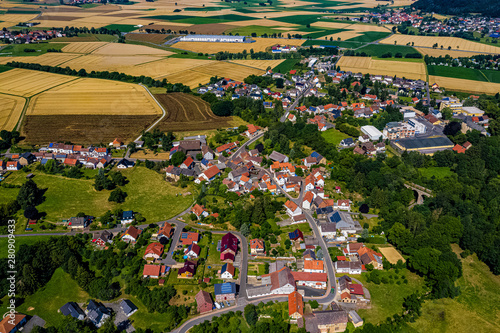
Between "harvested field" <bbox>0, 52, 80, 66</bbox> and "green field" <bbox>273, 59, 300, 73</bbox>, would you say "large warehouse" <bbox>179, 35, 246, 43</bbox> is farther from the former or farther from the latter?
"harvested field" <bbox>0, 52, 80, 66</bbox>

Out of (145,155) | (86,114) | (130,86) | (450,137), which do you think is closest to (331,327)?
(145,155)

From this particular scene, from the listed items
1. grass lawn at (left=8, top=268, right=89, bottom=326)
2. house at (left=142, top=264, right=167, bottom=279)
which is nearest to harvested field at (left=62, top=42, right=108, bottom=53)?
grass lawn at (left=8, top=268, right=89, bottom=326)

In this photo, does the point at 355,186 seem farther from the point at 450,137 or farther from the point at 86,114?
the point at 86,114

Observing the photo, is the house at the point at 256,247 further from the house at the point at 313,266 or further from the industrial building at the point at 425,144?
the industrial building at the point at 425,144

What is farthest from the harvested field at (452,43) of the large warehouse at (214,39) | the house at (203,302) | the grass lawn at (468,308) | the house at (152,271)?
the house at (203,302)

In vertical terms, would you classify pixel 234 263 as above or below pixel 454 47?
below
